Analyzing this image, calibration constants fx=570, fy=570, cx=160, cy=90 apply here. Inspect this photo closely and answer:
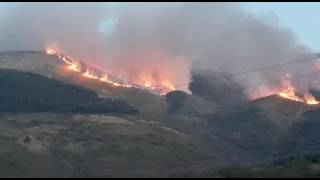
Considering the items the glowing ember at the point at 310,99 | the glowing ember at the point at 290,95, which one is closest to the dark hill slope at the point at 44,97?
the glowing ember at the point at 290,95

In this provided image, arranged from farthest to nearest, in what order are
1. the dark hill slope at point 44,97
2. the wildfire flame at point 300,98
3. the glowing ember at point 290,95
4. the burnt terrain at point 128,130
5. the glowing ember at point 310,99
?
the glowing ember at point 290,95
the glowing ember at point 310,99
the wildfire flame at point 300,98
the dark hill slope at point 44,97
the burnt terrain at point 128,130

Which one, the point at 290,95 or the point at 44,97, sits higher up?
the point at 290,95

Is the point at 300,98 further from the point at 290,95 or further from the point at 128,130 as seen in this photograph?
the point at 128,130

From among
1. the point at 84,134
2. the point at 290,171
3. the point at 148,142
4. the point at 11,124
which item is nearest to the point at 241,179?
the point at 290,171

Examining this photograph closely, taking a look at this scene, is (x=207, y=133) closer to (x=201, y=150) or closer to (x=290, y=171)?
(x=201, y=150)

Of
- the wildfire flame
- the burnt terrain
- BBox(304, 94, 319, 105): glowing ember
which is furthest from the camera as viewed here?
BBox(304, 94, 319, 105): glowing ember

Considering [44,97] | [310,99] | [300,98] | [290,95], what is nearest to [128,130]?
[44,97]

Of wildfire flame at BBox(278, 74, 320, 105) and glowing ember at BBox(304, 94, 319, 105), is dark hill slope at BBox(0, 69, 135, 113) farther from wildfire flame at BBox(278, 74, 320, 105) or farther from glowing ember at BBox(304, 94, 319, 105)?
glowing ember at BBox(304, 94, 319, 105)

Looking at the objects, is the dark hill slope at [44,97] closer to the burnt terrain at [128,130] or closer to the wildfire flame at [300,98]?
the burnt terrain at [128,130]

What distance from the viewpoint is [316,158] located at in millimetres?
65438

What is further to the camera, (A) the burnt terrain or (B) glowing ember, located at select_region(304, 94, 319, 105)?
(B) glowing ember, located at select_region(304, 94, 319, 105)

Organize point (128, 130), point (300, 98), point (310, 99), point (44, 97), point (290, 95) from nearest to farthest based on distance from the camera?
point (128, 130) → point (44, 97) → point (310, 99) → point (300, 98) → point (290, 95)

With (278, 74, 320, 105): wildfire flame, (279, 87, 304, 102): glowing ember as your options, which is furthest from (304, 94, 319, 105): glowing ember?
(279, 87, 304, 102): glowing ember

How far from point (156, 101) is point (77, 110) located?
33976 mm
